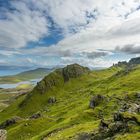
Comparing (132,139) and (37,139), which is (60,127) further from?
(132,139)

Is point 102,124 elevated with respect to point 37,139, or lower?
elevated

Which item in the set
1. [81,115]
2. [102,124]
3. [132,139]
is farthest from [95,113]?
[132,139]

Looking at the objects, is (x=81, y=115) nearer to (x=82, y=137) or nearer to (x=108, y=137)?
(x=82, y=137)

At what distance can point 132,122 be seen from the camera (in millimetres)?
52125

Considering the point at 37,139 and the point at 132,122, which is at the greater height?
the point at 132,122

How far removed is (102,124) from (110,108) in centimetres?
7018

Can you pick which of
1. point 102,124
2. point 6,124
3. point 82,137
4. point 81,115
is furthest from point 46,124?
point 102,124

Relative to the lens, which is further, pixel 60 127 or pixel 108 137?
pixel 60 127

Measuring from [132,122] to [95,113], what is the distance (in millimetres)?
69735

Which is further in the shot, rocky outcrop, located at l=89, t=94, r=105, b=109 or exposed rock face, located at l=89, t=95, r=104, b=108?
exposed rock face, located at l=89, t=95, r=104, b=108

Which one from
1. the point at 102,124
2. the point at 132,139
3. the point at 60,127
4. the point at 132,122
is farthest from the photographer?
the point at 60,127

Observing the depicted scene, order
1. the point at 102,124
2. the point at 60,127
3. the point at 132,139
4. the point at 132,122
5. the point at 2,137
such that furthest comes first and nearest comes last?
1. the point at 60,127
2. the point at 2,137
3. the point at 102,124
4. the point at 132,122
5. the point at 132,139

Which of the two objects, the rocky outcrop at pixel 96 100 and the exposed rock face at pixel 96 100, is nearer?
the rocky outcrop at pixel 96 100

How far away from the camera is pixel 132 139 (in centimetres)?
4516
